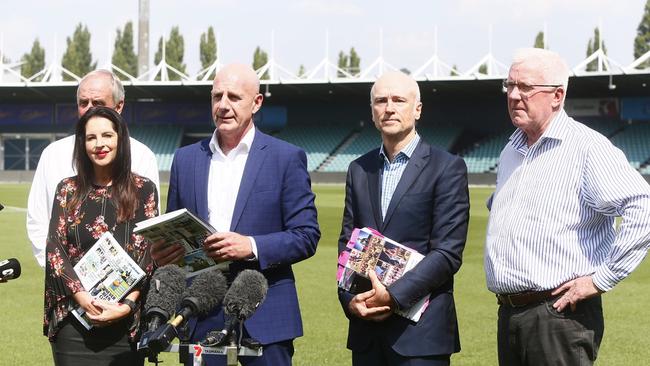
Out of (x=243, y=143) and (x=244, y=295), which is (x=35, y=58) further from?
(x=244, y=295)

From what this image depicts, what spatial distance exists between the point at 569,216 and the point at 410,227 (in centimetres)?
73

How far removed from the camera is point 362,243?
421 cm

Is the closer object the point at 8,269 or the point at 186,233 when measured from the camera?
the point at 186,233

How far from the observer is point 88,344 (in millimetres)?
4328

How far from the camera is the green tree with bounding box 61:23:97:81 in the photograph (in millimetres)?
76688

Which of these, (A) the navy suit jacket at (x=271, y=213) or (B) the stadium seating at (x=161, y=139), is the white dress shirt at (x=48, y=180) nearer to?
(A) the navy suit jacket at (x=271, y=213)

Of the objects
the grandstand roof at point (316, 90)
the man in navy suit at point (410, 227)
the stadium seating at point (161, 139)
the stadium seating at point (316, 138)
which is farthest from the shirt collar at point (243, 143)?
the stadium seating at point (161, 139)

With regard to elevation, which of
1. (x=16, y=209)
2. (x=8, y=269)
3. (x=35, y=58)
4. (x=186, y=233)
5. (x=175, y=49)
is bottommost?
(x=16, y=209)

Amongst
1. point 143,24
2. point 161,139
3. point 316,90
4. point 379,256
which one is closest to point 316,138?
point 316,90

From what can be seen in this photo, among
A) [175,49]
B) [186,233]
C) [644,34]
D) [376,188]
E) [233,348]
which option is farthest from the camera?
[175,49]

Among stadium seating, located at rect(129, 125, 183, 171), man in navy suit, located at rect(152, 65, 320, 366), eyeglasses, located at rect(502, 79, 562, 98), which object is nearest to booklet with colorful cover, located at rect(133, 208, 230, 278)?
man in navy suit, located at rect(152, 65, 320, 366)

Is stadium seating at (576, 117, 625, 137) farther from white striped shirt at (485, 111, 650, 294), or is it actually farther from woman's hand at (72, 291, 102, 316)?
woman's hand at (72, 291, 102, 316)

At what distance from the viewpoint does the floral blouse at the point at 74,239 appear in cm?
429

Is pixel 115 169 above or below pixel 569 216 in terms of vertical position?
above
